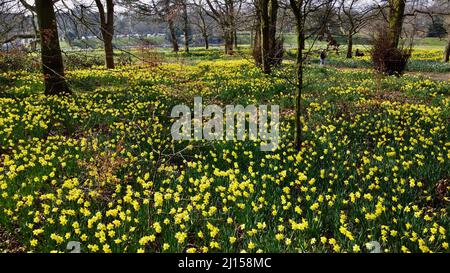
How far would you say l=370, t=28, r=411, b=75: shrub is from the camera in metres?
14.4

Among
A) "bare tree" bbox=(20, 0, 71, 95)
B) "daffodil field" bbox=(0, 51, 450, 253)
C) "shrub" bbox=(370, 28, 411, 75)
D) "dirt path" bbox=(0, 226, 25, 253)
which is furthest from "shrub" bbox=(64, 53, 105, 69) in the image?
Result: "shrub" bbox=(370, 28, 411, 75)

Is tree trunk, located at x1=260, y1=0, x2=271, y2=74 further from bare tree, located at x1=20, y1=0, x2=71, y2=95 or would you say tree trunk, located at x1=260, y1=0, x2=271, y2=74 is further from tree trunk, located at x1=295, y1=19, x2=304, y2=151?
tree trunk, located at x1=295, y1=19, x2=304, y2=151

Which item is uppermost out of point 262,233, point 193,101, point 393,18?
point 393,18

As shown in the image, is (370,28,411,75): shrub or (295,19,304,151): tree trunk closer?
(295,19,304,151): tree trunk

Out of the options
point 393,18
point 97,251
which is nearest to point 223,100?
point 97,251

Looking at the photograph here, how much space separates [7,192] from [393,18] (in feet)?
51.8

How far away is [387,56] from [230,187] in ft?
42.5

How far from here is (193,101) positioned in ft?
30.8

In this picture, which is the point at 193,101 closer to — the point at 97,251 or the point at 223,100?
the point at 223,100

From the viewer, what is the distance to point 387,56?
1454 cm

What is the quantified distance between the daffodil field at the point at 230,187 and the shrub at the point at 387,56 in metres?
7.21

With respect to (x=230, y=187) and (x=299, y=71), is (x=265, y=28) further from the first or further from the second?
(x=230, y=187)

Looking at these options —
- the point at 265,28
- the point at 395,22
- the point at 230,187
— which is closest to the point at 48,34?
the point at 230,187

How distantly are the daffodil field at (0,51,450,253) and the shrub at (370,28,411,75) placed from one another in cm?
721
